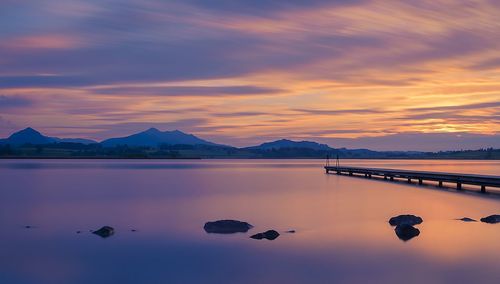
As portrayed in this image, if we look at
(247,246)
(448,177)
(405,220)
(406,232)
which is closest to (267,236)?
(247,246)

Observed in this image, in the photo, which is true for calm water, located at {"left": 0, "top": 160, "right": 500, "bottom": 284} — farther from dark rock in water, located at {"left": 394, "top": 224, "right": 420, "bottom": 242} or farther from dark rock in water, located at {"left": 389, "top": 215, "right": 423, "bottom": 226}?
dark rock in water, located at {"left": 389, "top": 215, "right": 423, "bottom": 226}

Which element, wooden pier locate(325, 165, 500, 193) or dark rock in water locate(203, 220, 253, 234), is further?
wooden pier locate(325, 165, 500, 193)

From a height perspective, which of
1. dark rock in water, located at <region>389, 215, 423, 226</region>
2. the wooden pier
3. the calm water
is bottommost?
the calm water

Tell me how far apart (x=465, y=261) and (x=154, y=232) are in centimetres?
1184

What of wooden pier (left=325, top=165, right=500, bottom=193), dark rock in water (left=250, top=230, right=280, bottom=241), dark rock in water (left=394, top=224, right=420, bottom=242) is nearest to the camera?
dark rock in water (left=250, top=230, right=280, bottom=241)

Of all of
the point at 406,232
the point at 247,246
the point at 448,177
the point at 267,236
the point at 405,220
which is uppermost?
Answer: the point at 448,177

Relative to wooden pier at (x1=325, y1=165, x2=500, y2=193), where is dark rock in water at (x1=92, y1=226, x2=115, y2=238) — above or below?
below

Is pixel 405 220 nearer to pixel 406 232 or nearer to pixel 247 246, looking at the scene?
pixel 406 232

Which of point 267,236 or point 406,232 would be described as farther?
point 406,232

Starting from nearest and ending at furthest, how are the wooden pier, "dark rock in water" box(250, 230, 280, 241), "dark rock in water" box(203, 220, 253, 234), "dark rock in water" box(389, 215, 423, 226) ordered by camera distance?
"dark rock in water" box(250, 230, 280, 241) → "dark rock in water" box(203, 220, 253, 234) → "dark rock in water" box(389, 215, 423, 226) → the wooden pier

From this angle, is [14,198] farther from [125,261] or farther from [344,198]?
[125,261]

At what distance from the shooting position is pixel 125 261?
1736cm

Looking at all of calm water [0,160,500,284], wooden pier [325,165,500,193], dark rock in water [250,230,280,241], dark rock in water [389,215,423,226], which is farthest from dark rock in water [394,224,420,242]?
wooden pier [325,165,500,193]

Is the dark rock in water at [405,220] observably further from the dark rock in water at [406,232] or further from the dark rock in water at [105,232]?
the dark rock in water at [105,232]
